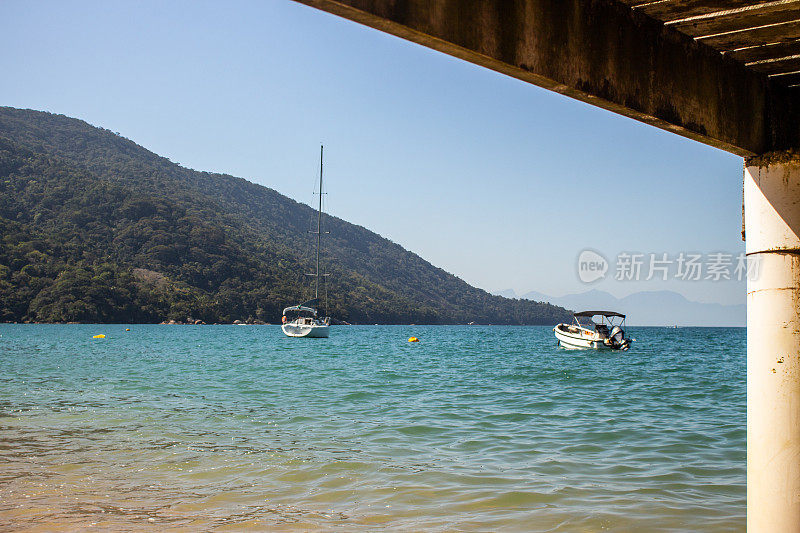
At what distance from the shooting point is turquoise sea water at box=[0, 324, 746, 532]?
7.64m

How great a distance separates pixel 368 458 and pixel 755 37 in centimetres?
832

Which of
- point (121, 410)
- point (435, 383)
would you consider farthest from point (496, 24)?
point (435, 383)

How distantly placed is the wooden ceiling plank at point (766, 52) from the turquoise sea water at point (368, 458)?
5.06m

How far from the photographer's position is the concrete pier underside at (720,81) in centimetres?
319

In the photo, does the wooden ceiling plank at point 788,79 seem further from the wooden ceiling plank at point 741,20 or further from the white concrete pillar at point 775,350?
the wooden ceiling plank at point 741,20

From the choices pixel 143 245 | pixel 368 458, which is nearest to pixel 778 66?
pixel 368 458

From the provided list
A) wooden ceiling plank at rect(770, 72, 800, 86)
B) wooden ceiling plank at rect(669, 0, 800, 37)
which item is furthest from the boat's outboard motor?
wooden ceiling plank at rect(669, 0, 800, 37)

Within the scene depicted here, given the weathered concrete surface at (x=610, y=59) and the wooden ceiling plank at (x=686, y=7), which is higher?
the wooden ceiling plank at (x=686, y=7)

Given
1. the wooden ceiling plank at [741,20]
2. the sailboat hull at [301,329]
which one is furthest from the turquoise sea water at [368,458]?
the sailboat hull at [301,329]

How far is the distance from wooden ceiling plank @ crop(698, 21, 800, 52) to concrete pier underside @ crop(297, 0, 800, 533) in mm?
11

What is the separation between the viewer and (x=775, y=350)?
4.65 metres

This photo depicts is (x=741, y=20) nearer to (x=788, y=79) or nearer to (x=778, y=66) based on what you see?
(x=778, y=66)

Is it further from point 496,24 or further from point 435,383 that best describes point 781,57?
point 435,383

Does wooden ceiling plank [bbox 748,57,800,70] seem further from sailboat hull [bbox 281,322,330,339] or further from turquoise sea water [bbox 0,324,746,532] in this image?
sailboat hull [bbox 281,322,330,339]
